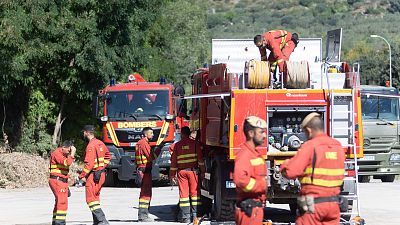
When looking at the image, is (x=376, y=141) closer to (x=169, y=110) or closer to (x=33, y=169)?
(x=169, y=110)

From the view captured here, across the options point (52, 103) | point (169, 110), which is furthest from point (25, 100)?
point (169, 110)

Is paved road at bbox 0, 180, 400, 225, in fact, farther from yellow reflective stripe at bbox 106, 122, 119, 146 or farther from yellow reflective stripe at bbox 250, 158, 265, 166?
yellow reflective stripe at bbox 250, 158, 265, 166

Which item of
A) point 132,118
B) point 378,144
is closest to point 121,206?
point 132,118

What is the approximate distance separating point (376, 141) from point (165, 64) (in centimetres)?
1527

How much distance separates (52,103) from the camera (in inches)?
1323

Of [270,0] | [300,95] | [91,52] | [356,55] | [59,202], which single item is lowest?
[59,202]

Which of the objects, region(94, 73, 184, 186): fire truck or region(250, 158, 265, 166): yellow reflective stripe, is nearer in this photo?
region(250, 158, 265, 166): yellow reflective stripe

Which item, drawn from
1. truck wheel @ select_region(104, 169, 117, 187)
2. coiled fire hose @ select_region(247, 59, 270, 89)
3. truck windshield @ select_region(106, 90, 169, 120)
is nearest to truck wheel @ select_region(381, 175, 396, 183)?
truck windshield @ select_region(106, 90, 169, 120)

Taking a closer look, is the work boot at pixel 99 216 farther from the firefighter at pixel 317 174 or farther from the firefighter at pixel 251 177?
the firefighter at pixel 317 174

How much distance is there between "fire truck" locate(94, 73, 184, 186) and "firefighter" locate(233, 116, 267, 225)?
14969 millimetres

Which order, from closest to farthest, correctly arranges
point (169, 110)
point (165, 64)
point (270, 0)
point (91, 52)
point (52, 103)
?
1. point (169, 110)
2. point (91, 52)
3. point (52, 103)
4. point (165, 64)
5. point (270, 0)

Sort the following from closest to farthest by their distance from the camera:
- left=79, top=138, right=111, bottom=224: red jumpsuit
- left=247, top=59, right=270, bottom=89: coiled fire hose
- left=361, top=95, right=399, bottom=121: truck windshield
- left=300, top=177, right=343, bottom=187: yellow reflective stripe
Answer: left=300, top=177, right=343, bottom=187: yellow reflective stripe, left=247, top=59, right=270, bottom=89: coiled fire hose, left=79, top=138, right=111, bottom=224: red jumpsuit, left=361, top=95, right=399, bottom=121: truck windshield

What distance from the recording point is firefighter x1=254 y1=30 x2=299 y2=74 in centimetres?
1556

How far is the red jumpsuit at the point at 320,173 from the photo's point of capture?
9273 mm
